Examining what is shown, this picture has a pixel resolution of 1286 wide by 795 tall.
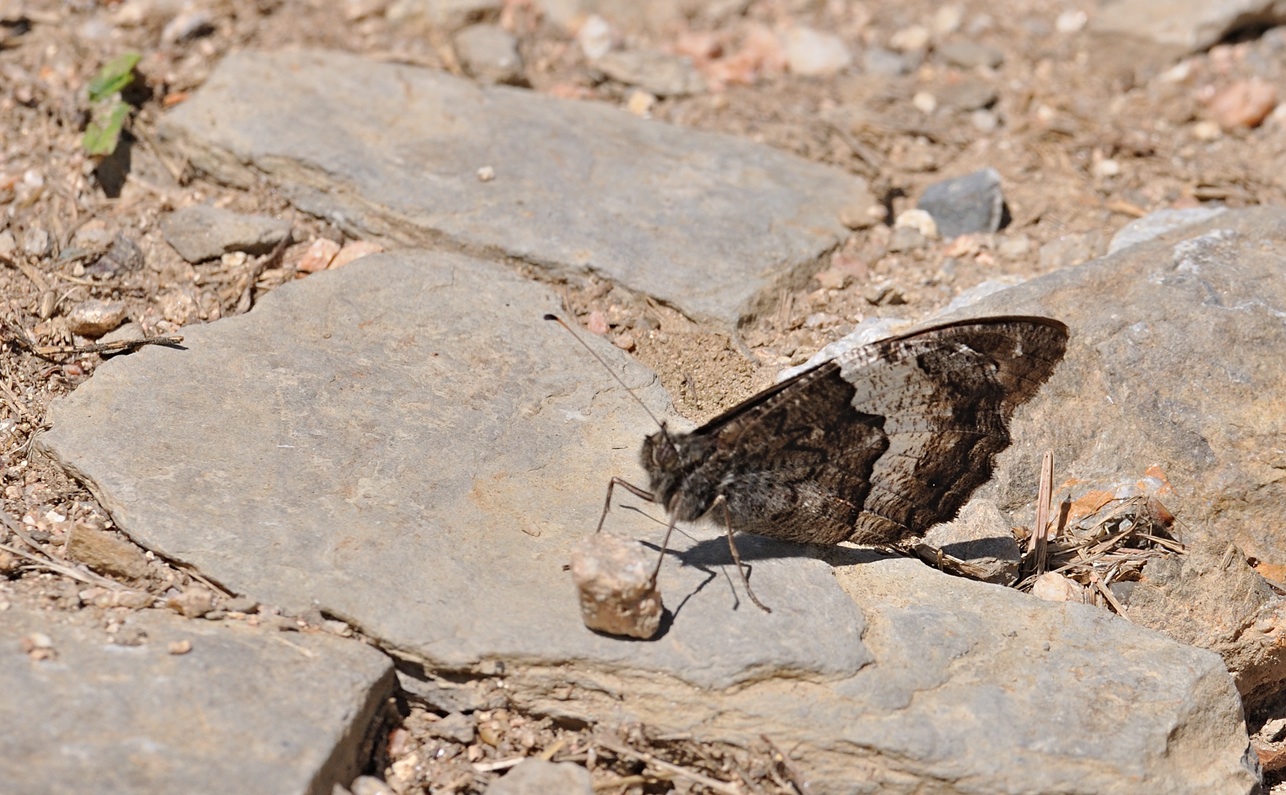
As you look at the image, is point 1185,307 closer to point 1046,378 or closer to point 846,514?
point 1046,378

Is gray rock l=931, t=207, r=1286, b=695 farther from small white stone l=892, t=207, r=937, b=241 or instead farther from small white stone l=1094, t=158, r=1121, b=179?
small white stone l=1094, t=158, r=1121, b=179

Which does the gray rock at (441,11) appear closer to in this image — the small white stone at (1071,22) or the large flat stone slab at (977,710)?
the small white stone at (1071,22)

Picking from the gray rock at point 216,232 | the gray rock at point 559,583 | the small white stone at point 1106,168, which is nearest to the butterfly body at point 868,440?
the gray rock at point 559,583

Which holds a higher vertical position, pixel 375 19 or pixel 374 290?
pixel 375 19

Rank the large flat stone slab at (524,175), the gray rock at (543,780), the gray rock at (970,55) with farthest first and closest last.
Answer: the gray rock at (970,55), the large flat stone slab at (524,175), the gray rock at (543,780)

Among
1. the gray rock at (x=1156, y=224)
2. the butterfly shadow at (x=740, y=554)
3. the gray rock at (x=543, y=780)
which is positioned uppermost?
the gray rock at (x=1156, y=224)

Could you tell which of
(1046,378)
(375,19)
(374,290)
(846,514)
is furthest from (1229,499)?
(375,19)

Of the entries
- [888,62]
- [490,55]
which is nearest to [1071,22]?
[888,62]
